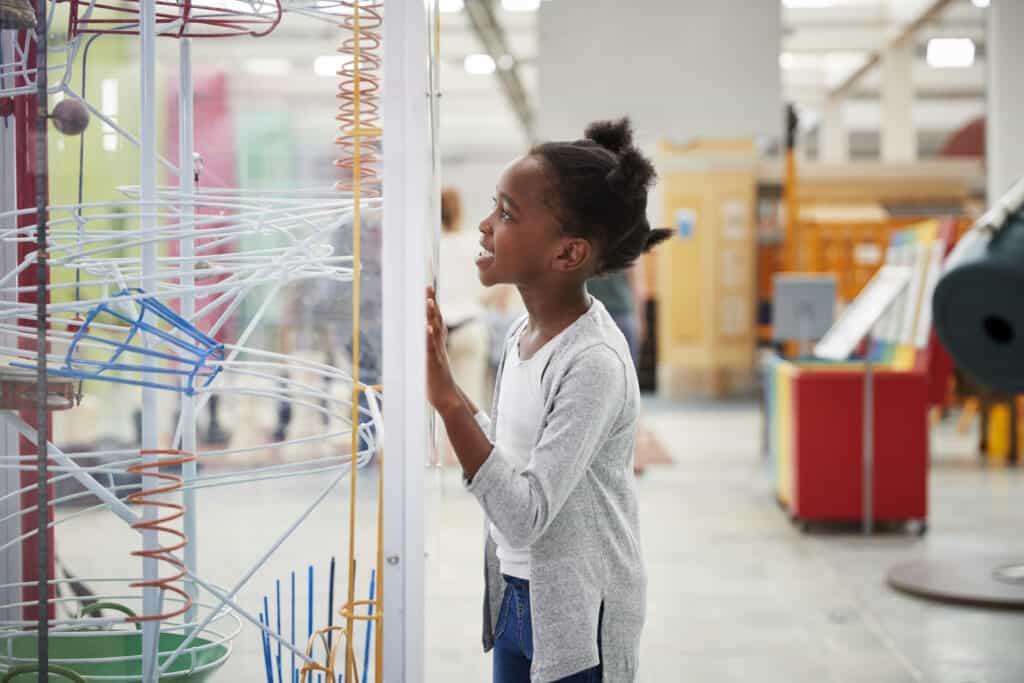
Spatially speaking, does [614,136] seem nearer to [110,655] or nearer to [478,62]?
[110,655]

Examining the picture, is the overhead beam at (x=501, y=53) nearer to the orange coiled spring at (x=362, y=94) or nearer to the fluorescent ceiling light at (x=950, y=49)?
the fluorescent ceiling light at (x=950, y=49)

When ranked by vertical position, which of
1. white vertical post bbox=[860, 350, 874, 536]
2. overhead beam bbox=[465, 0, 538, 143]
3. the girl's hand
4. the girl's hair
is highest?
overhead beam bbox=[465, 0, 538, 143]

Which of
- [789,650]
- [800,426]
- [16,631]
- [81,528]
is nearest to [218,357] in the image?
[16,631]

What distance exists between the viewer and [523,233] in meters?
1.32

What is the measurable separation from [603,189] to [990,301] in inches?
82.4

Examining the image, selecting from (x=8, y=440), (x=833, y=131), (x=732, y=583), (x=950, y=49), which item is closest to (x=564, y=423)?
(x=8, y=440)

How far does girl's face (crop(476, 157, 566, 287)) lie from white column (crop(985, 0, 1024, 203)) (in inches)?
236

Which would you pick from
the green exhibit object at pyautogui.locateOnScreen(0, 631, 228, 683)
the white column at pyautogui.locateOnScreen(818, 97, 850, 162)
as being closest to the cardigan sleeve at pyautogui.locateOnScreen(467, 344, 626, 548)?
the green exhibit object at pyautogui.locateOnScreen(0, 631, 228, 683)

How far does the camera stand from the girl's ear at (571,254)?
1.33m

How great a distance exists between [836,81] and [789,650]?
1189cm

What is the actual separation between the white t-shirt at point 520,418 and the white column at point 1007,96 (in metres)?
6.00

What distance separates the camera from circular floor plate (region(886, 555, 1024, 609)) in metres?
3.60

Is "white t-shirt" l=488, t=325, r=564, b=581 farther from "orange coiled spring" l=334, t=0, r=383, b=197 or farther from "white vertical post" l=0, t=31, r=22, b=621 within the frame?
"white vertical post" l=0, t=31, r=22, b=621

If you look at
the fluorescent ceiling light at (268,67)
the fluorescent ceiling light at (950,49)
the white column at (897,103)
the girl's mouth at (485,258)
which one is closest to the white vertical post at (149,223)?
the girl's mouth at (485,258)
